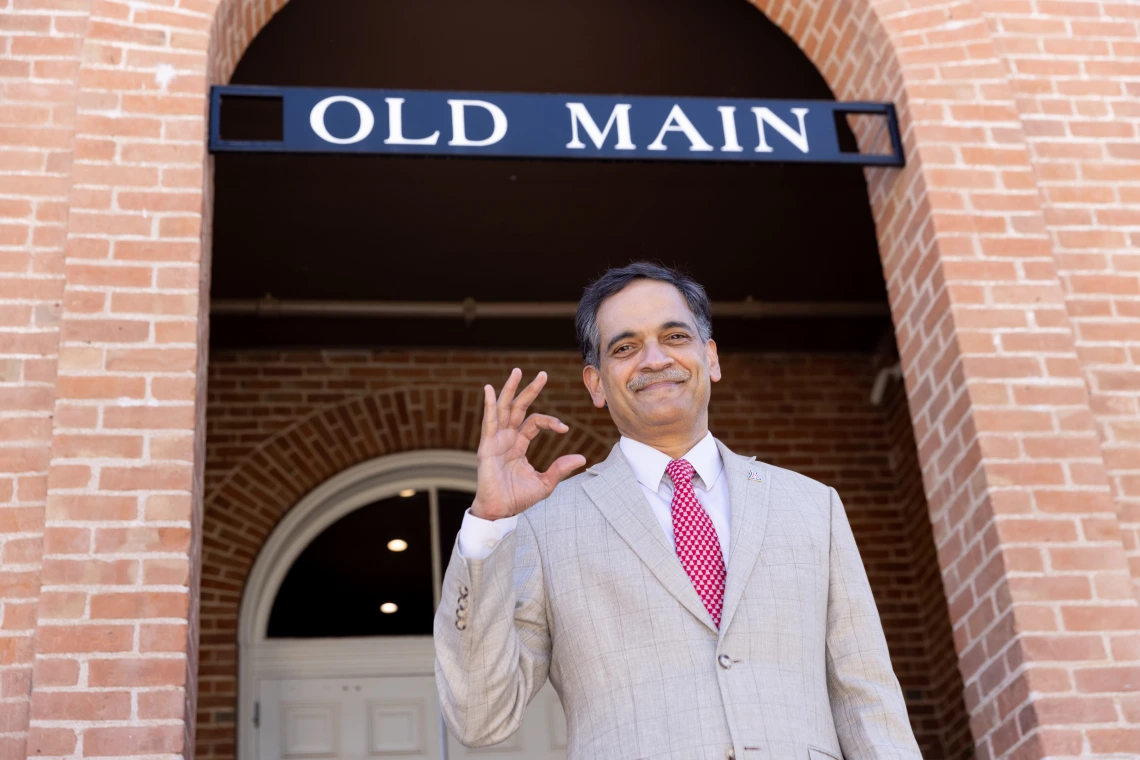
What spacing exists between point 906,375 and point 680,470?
234 centimetres

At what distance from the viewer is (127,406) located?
4219mm

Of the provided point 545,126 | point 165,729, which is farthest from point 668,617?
point 545,126

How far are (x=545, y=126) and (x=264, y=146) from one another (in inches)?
38.9

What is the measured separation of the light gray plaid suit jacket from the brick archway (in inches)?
55.1

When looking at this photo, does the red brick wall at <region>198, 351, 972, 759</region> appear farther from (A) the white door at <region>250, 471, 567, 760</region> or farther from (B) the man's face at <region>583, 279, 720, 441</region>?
(B) the man's face at <region>583, 279, 720, 441</region>

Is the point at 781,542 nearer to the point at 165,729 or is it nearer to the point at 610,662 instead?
the point at 610,662

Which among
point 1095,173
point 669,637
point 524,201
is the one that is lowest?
point 669,637

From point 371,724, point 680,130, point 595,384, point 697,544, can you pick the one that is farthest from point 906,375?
point 371,724

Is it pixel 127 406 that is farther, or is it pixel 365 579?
pixel 365 579

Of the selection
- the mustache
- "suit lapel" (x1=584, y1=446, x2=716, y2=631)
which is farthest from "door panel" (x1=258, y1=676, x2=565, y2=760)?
the mustache

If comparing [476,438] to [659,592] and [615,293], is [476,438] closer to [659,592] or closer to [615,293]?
[615,293]

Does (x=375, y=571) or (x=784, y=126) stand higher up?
(x=784, y=126)

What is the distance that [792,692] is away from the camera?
2.76m

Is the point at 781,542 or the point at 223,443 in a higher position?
the point at 223,443
